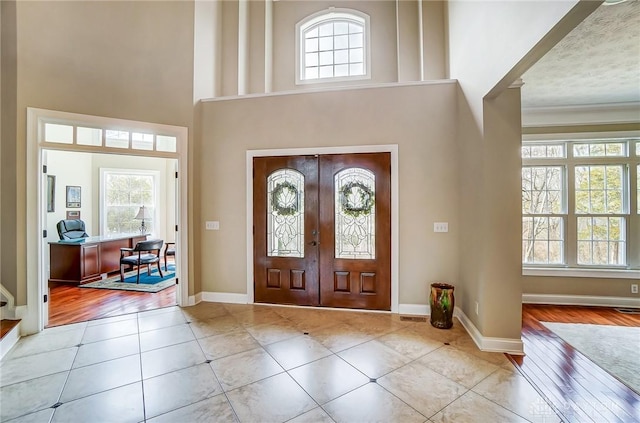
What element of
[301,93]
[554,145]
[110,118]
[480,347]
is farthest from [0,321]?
[554,145]

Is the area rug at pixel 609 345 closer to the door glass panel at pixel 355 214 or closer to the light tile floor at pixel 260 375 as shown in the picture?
the light tile floor at pixel 260 375

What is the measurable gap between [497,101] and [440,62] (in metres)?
1.82

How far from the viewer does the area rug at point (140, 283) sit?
5008 millimetres

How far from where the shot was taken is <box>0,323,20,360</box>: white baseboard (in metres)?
2.77

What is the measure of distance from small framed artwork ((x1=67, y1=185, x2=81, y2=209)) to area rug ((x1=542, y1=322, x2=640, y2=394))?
9123mm

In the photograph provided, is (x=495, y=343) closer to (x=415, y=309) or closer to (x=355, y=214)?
(x=415, y=309)

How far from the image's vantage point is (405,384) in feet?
7.58

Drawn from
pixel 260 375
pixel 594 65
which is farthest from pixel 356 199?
pixel 594 65

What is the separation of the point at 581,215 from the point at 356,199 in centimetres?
363

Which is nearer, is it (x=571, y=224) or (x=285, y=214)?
(x=285, y=214)

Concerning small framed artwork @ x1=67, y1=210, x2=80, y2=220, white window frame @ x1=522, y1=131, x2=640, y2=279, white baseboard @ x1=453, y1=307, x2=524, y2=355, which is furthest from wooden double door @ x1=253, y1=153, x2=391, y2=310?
small framed artwork @ x1=67, y1=210, x2=80, y2=220

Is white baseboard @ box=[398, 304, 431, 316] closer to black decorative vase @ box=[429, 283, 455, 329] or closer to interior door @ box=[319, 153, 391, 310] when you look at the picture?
interior door @ box=[319, 153, 391, 310]

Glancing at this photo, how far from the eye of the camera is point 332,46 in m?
5.28

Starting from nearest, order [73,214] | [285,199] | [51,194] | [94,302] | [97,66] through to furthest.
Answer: [97,66] → [285,199] → [94,302] → [51,194] → [73,214]
